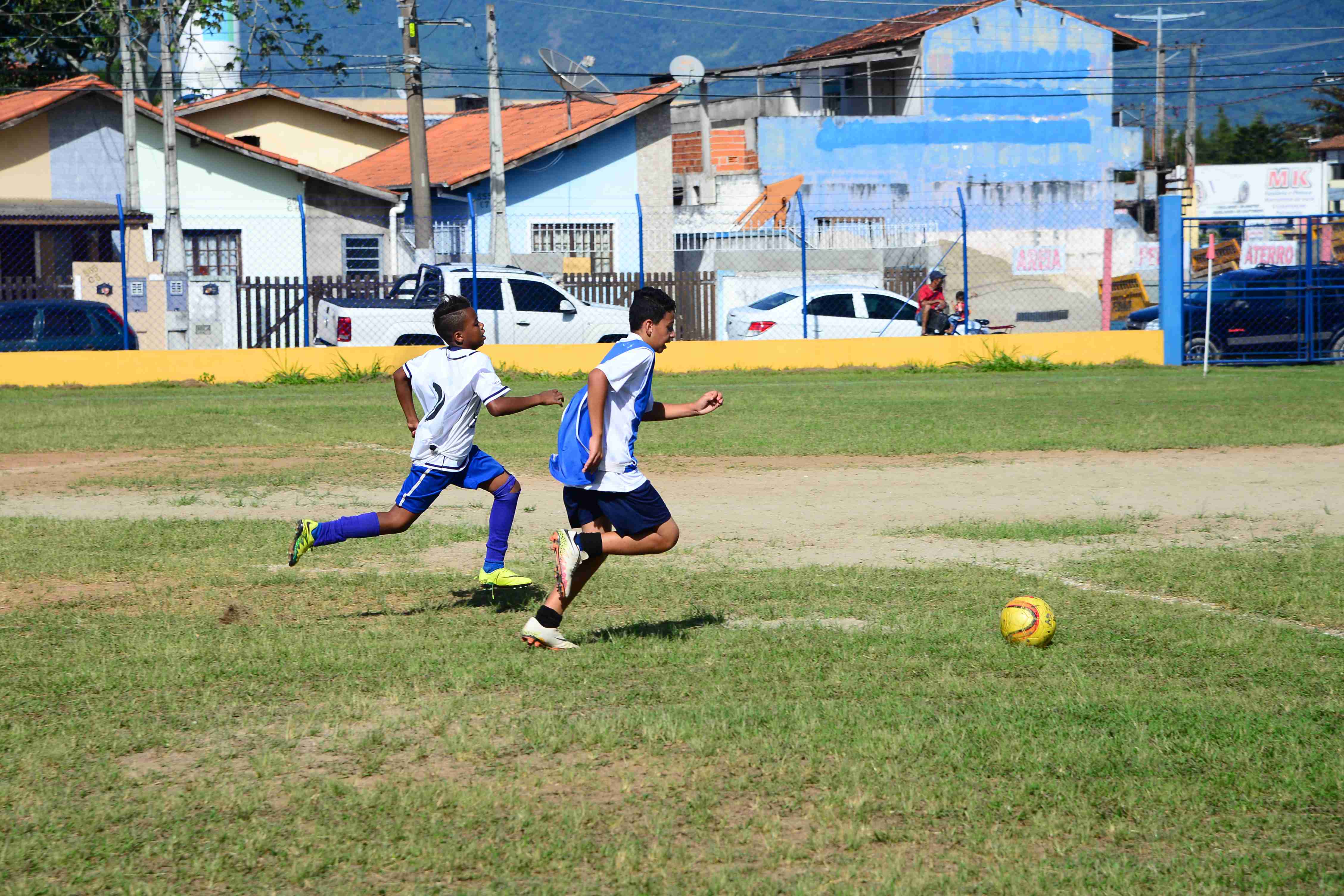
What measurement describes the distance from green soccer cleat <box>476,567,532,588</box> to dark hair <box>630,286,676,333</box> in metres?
1.52

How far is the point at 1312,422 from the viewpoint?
48.6 feet

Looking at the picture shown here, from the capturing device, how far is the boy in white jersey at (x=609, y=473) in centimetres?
598

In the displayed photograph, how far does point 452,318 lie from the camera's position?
6926mm

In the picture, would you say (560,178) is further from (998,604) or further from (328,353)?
(998,604)

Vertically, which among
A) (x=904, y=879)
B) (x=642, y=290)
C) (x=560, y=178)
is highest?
(x=560, y=178)

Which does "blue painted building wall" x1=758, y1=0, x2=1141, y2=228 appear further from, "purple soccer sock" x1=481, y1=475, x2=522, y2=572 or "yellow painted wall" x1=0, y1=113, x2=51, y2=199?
"purple soccer sock" x1=481, y1=475, x2=522, y2=572

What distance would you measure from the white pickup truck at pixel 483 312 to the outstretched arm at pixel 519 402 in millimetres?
15378

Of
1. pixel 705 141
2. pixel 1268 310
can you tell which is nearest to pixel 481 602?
pixel 1268 310

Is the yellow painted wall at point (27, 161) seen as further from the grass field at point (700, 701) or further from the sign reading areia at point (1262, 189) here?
the sign reading areia at point (1262, 189)

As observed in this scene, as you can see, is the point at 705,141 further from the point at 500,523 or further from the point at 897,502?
the point at 500,523

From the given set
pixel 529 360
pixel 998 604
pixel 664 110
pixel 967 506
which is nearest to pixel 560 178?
pixel 664 110

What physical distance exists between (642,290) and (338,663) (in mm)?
2002

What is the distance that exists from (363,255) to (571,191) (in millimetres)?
5415

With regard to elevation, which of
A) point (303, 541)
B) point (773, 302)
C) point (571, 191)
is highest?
point (571, 191)
